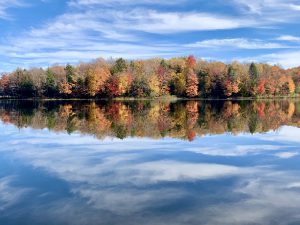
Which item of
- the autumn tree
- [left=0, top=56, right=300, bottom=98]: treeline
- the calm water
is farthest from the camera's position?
the autumn tree

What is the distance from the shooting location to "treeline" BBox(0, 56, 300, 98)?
303 feet

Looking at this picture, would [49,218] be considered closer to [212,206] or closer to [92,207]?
[92,207]

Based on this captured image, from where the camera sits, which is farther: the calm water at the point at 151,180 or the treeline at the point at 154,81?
the treeline at the point at 154,81

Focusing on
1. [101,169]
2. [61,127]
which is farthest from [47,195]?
[61,127]

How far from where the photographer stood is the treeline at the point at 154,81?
92.5m

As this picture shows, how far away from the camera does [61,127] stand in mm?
24609

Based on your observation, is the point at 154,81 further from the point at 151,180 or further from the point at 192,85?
the point at 151,180

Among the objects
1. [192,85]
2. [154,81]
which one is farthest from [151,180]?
[192,85]

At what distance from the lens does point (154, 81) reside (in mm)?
91688

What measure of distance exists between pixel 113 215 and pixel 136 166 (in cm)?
470

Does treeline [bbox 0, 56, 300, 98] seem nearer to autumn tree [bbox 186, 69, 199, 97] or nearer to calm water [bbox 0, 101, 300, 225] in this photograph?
autumn tree [bbox 186, 69, 199, 97]

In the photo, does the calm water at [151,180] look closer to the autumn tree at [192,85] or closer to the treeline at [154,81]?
the treeline at [154,81]

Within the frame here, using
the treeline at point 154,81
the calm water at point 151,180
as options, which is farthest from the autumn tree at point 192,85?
the calm water at point 151,180

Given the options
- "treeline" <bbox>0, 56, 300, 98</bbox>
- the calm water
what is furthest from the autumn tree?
the calm water
